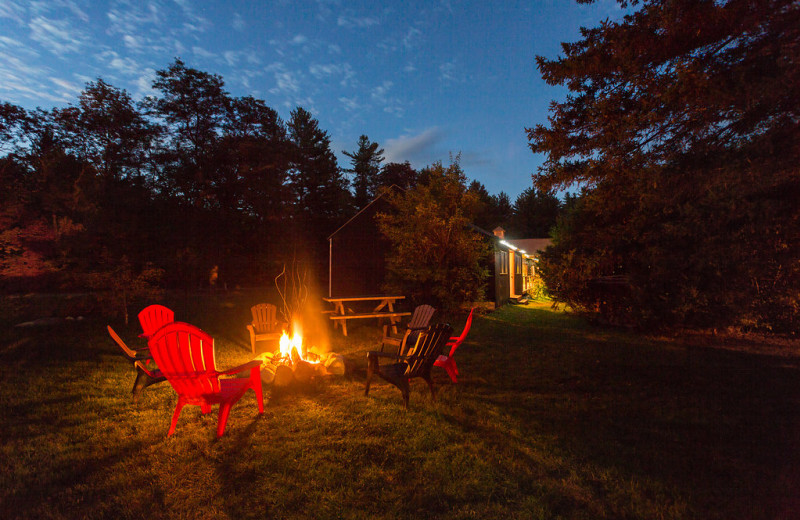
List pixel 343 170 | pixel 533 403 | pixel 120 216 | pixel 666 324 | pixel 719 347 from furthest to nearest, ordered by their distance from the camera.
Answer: pixel 343 170 < pixel 120 216 < pixel 666 324 < pixel 719 347 < pixel 533 403

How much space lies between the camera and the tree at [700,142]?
15.0ft

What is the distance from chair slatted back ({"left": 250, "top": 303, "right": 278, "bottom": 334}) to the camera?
7480mm

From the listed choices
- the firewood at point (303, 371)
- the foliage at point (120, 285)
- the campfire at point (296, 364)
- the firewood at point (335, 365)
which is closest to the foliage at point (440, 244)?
the campfire at point (296, 364)

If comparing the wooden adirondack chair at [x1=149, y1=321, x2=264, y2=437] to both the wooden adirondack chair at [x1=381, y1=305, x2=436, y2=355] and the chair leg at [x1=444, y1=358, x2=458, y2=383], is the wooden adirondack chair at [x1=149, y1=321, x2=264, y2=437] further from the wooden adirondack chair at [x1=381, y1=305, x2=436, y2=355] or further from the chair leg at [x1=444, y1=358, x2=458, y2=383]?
the wooden adirondack chair at [x1=381, y1=305, x2=436, y2=355]

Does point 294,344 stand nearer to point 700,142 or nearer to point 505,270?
point 700,142

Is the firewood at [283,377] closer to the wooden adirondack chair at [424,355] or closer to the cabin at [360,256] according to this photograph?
the wooden adirondack chair at [424,355]

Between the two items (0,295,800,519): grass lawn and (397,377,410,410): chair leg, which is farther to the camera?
(397,377,410,410): chair leg

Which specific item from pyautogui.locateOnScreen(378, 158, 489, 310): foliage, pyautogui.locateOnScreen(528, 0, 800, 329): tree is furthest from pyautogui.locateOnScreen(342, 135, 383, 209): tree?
pyautogui.locateOnScreen(528, 0, 800, 329): tree

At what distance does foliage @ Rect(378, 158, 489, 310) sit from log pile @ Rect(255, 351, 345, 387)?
Result: 5.11m

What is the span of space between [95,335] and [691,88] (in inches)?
473

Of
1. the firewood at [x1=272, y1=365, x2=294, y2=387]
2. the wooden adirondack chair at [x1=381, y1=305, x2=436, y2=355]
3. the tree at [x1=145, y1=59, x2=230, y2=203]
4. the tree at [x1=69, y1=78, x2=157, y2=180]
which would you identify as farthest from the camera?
the tree at [x1=145, y1=59, x2=230, y2=203]

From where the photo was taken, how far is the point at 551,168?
646 cm

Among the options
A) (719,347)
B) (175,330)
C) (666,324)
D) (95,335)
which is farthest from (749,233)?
(95,335)

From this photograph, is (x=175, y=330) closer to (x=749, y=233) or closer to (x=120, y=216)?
(x=749, y=233)
